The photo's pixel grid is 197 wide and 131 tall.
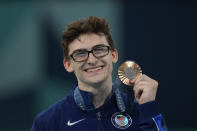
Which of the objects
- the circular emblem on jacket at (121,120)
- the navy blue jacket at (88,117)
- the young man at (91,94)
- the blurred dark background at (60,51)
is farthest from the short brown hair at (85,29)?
the blurred dark background at (60,51)

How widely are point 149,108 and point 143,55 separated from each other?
15.2 feet

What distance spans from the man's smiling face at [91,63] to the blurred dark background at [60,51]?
169 inches

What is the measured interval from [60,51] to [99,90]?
14.3 feet

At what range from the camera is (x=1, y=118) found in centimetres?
702

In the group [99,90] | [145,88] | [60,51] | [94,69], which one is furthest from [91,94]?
[60,51]

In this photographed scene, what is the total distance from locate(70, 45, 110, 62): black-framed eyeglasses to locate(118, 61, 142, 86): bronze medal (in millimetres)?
169

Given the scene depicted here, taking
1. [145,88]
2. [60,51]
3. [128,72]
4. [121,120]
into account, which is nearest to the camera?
[145,88]

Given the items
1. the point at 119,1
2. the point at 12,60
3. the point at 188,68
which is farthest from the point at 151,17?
the point at 12,60

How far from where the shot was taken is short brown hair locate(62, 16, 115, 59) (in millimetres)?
2658

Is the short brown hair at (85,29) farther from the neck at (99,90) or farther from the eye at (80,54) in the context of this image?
the neck at (99,90)

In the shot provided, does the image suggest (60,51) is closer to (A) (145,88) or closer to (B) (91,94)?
(B) (91,94)

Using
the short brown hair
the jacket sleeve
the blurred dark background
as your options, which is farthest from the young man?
the blurred dark background

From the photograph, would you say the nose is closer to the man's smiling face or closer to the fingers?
the man's smiling face

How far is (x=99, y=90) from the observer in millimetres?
2666
